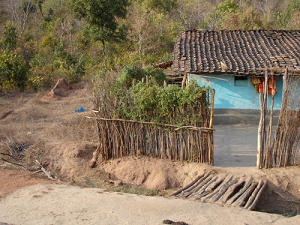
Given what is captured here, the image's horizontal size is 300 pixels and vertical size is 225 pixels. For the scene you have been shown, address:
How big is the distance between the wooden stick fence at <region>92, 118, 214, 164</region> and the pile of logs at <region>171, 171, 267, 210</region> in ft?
2.07

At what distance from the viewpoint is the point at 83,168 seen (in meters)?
7.45

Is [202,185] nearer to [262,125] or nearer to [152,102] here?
[262,125]

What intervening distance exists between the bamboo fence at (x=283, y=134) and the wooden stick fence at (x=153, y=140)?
40.4 inches

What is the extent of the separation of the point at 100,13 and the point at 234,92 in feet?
35.6

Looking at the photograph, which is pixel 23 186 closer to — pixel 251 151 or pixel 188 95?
pixel 188 95

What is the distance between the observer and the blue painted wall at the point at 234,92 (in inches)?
424

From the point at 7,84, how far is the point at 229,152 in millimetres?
11523

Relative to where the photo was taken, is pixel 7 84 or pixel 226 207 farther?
pixel 7 84

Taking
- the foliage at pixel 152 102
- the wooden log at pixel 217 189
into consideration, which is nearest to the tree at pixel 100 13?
the foliage at pixel 152 102

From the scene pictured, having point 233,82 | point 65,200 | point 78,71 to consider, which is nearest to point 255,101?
point 233,82

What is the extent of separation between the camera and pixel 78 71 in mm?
17844

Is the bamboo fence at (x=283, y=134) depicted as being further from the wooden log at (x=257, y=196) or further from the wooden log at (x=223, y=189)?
the wooden log at (x=223, y=189)

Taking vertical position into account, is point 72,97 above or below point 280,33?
below

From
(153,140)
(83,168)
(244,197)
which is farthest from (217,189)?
(83,168)
